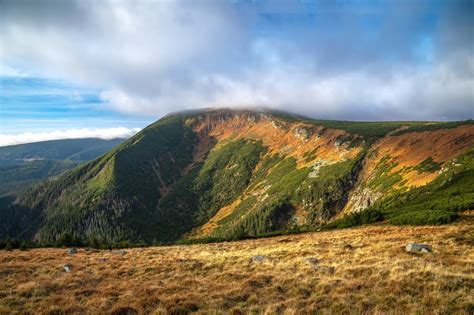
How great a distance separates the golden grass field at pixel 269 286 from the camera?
466 inches

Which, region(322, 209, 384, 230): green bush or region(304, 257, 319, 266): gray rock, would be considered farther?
region(322, 209, 384, 230): green bush

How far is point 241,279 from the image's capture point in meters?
17.3

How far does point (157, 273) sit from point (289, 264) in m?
10.2

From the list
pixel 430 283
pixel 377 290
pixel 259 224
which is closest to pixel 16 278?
pixel 377 290

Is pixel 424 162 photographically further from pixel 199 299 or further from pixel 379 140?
pixel 199 299

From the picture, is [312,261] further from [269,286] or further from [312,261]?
[269,286]

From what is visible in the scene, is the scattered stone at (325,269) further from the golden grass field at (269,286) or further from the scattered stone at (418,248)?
the scattered stone at (418,248)

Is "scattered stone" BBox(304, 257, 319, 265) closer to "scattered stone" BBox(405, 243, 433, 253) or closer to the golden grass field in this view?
the golden grass field

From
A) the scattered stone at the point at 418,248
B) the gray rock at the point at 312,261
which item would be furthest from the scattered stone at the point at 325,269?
the scattered stone at the point at 418,248

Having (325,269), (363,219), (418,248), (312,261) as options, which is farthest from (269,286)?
(363,219)

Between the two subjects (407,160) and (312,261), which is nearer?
(312,261)

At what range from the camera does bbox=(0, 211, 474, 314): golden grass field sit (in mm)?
11836

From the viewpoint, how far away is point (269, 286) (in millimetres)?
15469

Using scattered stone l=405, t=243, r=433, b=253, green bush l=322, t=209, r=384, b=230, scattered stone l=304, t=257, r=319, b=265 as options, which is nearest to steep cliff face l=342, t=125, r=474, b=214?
green bush l=322, t=209, r=384, b=230
